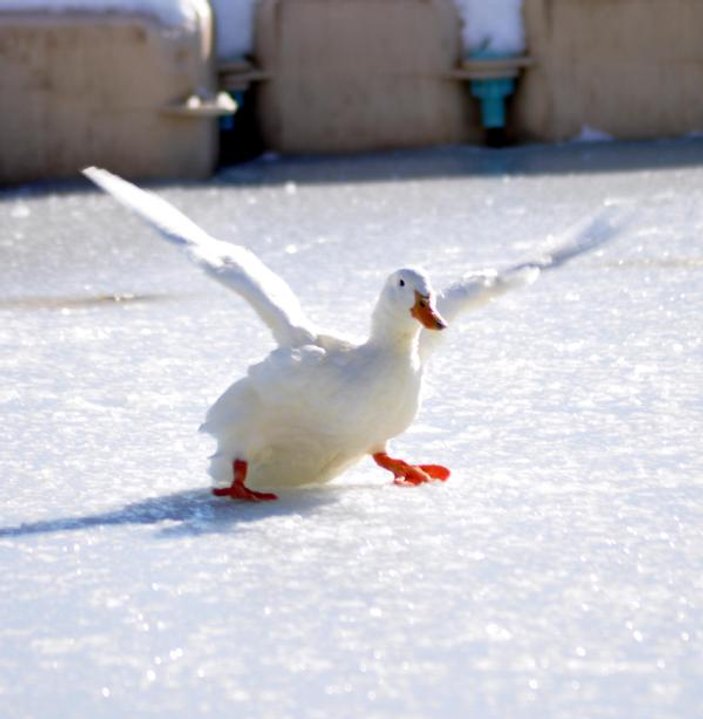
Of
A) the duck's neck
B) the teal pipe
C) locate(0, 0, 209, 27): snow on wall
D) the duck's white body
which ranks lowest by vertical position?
the teal pipe

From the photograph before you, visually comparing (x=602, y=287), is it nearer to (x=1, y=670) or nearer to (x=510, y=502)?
(x=510, y=502)

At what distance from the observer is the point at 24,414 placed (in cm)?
466

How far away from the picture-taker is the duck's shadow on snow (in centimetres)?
374

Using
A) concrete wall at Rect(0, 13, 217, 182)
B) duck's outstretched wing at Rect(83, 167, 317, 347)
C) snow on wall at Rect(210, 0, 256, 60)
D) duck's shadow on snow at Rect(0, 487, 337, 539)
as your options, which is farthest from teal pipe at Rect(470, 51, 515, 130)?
duck's shadow on snow at Rect(0, 487, 337, 539)

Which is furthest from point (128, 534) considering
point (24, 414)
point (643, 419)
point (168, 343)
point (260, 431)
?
point (168, 343)

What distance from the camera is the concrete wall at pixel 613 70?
906 centimetres

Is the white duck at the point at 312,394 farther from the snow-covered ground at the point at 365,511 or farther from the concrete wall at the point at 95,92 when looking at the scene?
the concrete wall at the point at 95,92

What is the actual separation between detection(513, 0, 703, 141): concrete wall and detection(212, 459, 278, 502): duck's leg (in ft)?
18.0

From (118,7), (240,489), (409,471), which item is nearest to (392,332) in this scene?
(409,471)

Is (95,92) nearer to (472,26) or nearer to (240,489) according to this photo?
(472,26)

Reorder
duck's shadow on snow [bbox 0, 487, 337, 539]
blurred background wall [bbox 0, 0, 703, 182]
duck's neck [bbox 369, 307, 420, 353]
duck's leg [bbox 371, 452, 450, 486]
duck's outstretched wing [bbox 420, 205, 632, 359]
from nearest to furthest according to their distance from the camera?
duck's shadow on snow [bbox 0, 487, 337, 539] < duck's neck [bbox 369, 307, 420, 353] < duck's leg [bbox 371, 452, 450, 486] < duck's outstretched wing [bbox 420, 205, 632, 359] < blurred background wall [bbox 0, 0, 703, 182]

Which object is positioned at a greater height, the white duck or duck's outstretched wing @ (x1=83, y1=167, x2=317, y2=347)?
duck's outstretched wing @ (x1=83, y1=167, x2=317, y2=347)

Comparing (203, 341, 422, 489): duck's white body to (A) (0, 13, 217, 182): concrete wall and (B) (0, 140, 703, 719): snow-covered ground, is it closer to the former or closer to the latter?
(B) (0, 140, 703, 719): snow-covered ground

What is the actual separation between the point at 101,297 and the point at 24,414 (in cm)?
157
